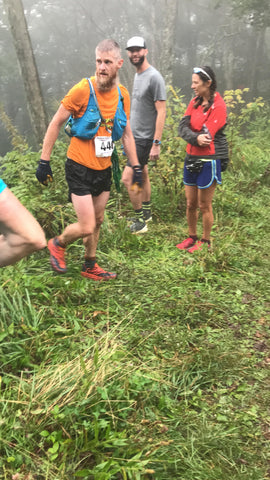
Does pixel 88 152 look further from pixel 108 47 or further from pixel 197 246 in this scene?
pixel 197 246

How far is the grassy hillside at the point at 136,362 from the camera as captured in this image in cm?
179

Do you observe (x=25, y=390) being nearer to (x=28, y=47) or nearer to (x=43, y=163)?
(x=43, y=163)

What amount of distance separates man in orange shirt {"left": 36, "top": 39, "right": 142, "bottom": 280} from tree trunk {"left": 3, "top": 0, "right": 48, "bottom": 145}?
5.17 meters

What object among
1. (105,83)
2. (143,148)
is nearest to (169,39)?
(143,148)

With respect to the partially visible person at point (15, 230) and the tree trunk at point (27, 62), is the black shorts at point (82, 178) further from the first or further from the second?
the tree trunk at point (27, 62)

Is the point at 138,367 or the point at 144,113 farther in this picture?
the point at 144,113

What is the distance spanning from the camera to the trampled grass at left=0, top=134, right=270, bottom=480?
1.79 m

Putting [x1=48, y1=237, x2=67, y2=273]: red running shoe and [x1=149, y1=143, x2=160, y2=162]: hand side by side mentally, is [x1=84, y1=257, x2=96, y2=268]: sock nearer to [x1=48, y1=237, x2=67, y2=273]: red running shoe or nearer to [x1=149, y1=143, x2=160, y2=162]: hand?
[x1=48, y1=237, x2=67, y2=273]: red running shoe

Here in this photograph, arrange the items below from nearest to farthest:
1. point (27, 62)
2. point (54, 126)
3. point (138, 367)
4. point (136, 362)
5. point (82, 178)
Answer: point (138, 367), point (136, 362), point (54, 126), point (82, 178), point (27, 62)

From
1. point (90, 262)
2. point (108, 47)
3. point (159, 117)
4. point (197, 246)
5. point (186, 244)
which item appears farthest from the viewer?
point (159, 117)

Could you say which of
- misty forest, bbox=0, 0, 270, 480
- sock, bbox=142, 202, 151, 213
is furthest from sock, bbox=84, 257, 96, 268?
sock, bbox=142, 202, 151, 213

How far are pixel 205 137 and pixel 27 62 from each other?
5.78 m

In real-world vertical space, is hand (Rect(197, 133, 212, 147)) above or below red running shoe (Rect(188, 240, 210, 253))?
above

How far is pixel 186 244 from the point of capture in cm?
443
